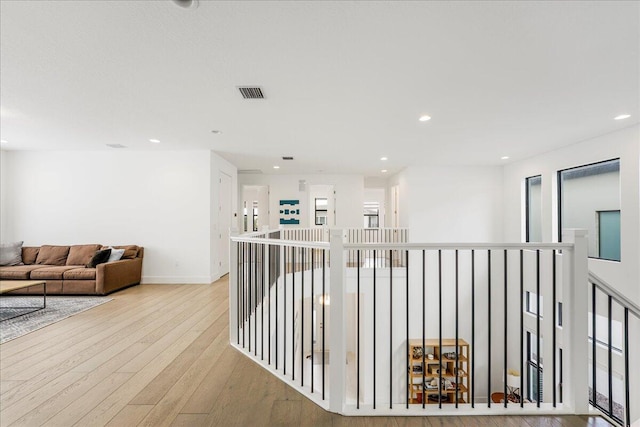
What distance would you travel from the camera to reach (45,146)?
6027 mm

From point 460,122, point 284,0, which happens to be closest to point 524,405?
point 284,0

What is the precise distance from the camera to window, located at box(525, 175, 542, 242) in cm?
691

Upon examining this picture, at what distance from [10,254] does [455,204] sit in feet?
32.2

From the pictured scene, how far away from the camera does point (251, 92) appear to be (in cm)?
336

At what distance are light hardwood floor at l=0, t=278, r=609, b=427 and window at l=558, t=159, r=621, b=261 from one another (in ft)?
14.6

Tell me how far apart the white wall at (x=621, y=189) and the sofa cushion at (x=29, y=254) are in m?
10.2

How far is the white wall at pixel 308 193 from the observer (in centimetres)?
984

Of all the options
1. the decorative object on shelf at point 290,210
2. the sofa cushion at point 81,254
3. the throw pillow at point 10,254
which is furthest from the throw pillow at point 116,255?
the decorative object on shelf at point 290,210

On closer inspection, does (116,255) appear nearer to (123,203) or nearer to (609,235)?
(123,203)

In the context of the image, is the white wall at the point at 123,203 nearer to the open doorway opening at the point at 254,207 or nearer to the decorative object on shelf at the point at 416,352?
the open doorway opening at the point at 254,207

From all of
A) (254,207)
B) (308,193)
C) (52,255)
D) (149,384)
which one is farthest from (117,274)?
(308,193)

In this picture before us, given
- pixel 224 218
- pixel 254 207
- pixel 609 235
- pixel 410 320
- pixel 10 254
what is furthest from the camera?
pixel 254 207

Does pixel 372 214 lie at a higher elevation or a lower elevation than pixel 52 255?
higher

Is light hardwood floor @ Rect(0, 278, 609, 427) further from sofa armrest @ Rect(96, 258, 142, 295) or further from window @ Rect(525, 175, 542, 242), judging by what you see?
window @ Rect(525, 175, 542, 242)
